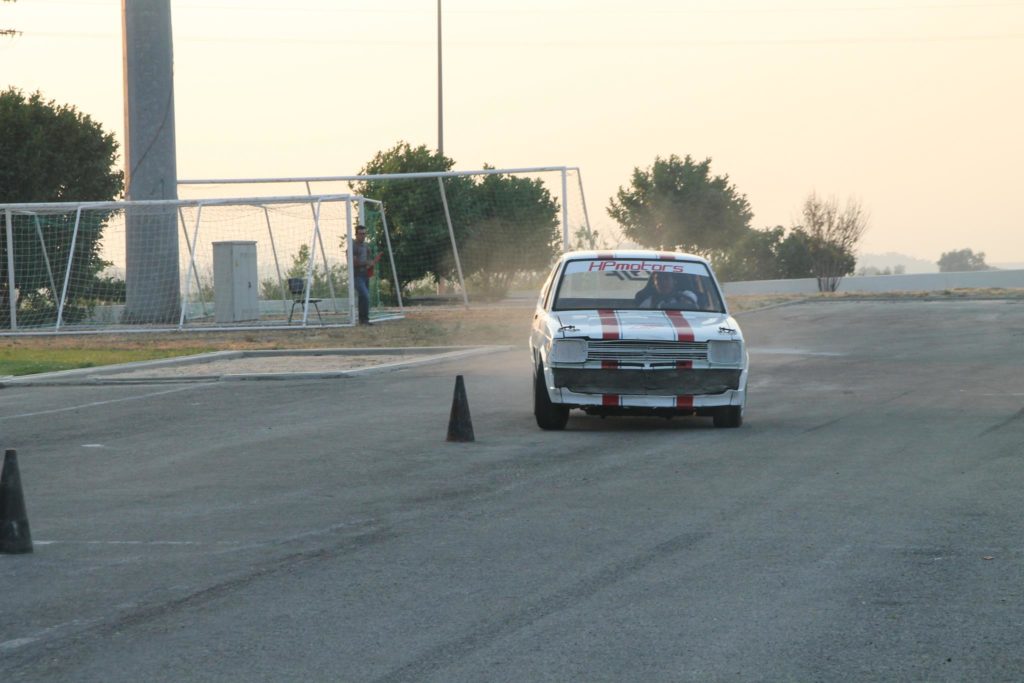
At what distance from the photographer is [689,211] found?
265 ft

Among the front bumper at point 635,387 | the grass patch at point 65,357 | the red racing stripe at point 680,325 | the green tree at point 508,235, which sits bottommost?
the grass patch at point 65,357

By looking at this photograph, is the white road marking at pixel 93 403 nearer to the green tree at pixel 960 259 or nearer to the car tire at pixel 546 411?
the car tire at pixel 546 411

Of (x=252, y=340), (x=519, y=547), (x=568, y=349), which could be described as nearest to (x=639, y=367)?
(x=568, y=349)

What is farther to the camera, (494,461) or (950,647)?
(494,461)

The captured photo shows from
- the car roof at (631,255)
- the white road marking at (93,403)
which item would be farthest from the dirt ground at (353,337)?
the car roof at (631,255)

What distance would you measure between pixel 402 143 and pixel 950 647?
1490 inches

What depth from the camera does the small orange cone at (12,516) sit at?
7.53 meters

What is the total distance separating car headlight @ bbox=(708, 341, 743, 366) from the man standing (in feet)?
55.9

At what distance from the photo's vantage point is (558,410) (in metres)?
12.5

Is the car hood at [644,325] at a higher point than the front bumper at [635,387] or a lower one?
higher

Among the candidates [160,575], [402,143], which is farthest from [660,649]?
[402,143]

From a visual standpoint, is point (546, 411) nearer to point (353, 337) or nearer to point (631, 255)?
point (631, 255)

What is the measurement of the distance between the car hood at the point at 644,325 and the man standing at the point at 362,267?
1579cm

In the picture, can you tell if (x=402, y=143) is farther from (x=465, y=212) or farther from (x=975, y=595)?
(x=975, y=595)
